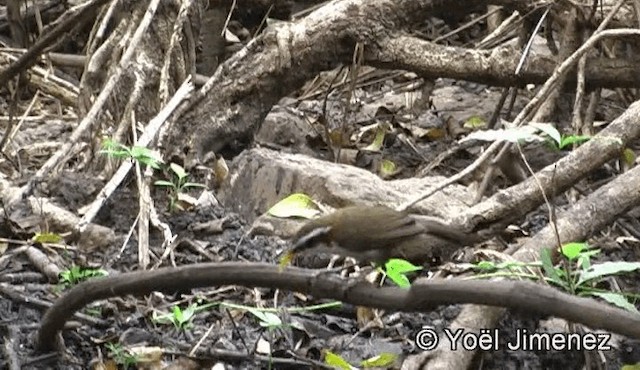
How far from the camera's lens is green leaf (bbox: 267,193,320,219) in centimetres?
344

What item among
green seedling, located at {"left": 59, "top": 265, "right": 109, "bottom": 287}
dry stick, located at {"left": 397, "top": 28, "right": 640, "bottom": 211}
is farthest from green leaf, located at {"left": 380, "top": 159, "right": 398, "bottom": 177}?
green seedling, located at {"left": 59, "top": 265, "right": 109, "bottom": 287}

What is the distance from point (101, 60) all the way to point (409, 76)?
2206 millimetres

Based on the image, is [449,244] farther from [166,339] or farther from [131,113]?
[131,113]

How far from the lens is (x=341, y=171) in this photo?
4.08m

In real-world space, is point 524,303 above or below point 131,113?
above

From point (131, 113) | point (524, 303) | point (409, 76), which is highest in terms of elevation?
point (524, 303)

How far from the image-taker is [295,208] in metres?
3.53

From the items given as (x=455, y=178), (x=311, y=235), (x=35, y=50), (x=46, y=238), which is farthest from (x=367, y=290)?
(x=46, y=238)

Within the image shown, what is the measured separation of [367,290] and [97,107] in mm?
1942

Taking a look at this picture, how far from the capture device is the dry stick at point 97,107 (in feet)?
12.6

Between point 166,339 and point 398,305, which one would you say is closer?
point 398,305

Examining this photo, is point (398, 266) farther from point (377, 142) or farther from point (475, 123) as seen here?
point (475, 123)

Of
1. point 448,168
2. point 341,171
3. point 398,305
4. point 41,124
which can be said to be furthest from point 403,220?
point 41,124

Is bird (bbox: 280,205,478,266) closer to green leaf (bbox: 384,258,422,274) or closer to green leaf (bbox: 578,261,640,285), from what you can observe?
green leaf (bbox: 384,258,422,274)
